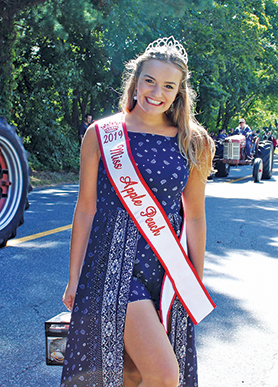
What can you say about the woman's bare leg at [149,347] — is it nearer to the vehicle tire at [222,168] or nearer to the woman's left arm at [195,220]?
the woman's left arm at [195,220]

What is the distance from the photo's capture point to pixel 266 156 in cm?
1528

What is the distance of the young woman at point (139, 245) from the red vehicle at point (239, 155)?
43.1 feet

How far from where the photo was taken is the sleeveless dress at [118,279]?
1.91 meters

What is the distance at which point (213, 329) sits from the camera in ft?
11.7

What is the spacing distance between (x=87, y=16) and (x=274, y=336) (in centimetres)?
1098

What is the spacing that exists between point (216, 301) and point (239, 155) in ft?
39.7

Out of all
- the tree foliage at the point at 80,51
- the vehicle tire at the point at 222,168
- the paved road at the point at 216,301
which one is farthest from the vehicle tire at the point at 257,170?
the paved road at the point at 216,301

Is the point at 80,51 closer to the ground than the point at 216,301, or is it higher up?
higher up

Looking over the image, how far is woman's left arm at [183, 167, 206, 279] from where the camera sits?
2.24 metres

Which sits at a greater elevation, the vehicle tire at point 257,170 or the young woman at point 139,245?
the young woman at point 139,245

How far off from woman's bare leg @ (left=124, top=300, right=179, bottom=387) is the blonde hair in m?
0.67

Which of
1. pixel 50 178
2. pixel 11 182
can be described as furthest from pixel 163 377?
pixel 50 178

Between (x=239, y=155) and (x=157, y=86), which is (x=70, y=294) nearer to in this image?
(x=157, y=86)

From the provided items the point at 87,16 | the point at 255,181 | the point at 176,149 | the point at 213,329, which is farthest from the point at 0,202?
the point at 255,181
